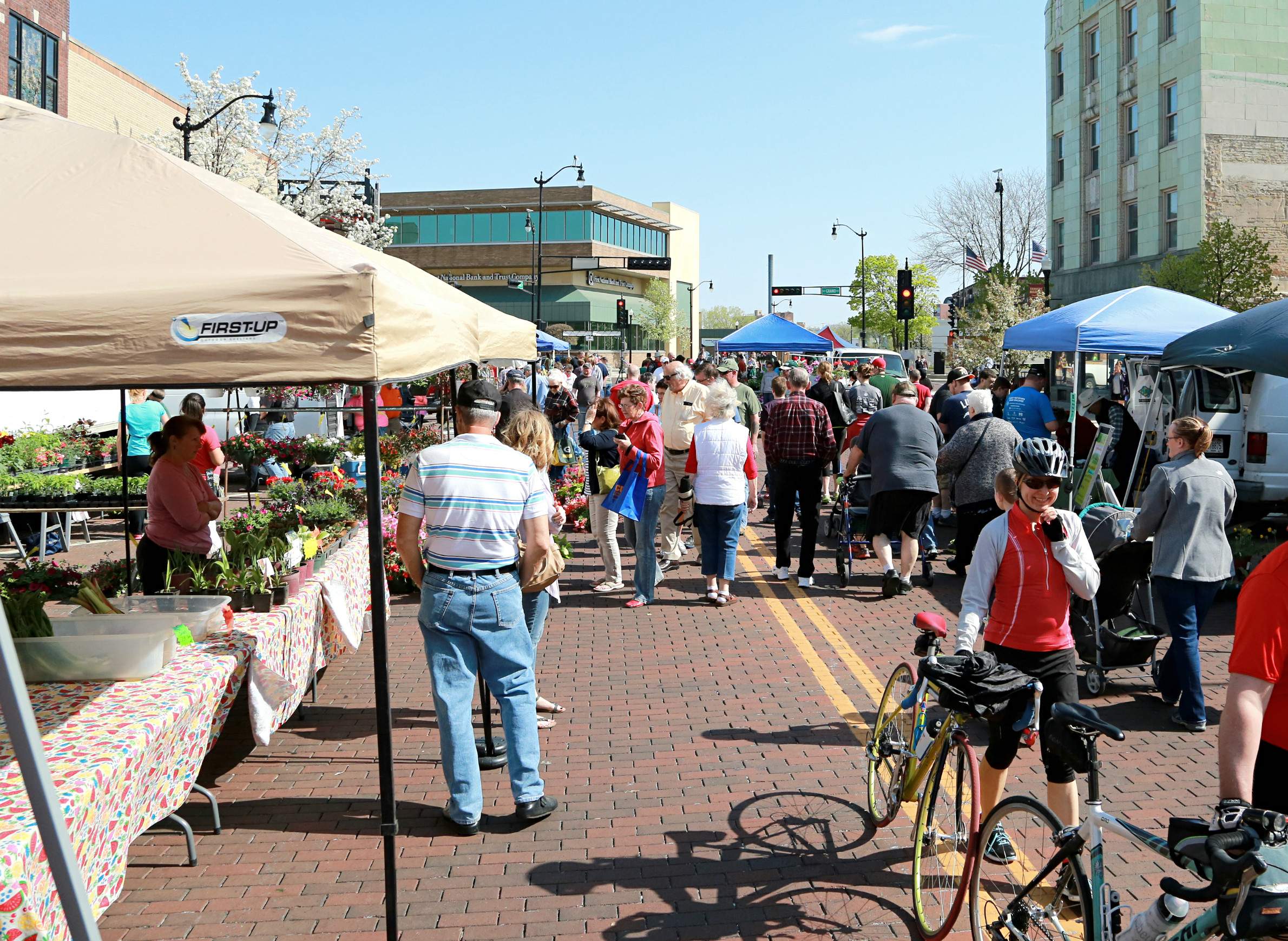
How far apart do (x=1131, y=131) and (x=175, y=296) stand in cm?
4331

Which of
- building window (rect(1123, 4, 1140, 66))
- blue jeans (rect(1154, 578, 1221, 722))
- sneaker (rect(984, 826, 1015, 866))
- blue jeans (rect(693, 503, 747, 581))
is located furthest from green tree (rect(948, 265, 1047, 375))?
sneaker (rect(984, 826, 1015, 866))

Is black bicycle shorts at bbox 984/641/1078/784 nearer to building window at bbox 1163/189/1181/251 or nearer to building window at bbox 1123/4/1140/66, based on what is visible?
building window at bbox 1163/189/1181/251

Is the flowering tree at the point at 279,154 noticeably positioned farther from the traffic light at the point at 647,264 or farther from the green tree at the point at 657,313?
the green tree at the point at 657,313

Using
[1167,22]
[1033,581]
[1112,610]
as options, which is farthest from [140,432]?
[1167,22]

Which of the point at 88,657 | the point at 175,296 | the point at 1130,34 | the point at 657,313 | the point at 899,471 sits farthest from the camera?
the point at 657,313

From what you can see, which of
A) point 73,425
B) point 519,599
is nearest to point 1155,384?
point 519,599

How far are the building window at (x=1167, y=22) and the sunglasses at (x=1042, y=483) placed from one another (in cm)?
3927

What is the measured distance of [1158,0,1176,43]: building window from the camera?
3781 centimetres

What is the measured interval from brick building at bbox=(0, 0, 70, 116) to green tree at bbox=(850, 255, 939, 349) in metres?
47.9

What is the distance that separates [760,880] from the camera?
4820 mm

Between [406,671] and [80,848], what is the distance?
4406 millimetres

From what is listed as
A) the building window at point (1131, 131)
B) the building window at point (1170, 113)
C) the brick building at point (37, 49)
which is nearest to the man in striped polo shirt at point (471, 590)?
the brick building at point (37, 49)

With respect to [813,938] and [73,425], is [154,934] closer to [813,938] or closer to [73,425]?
[813,938]

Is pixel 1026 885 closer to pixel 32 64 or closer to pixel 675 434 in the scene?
pixel 675 434
